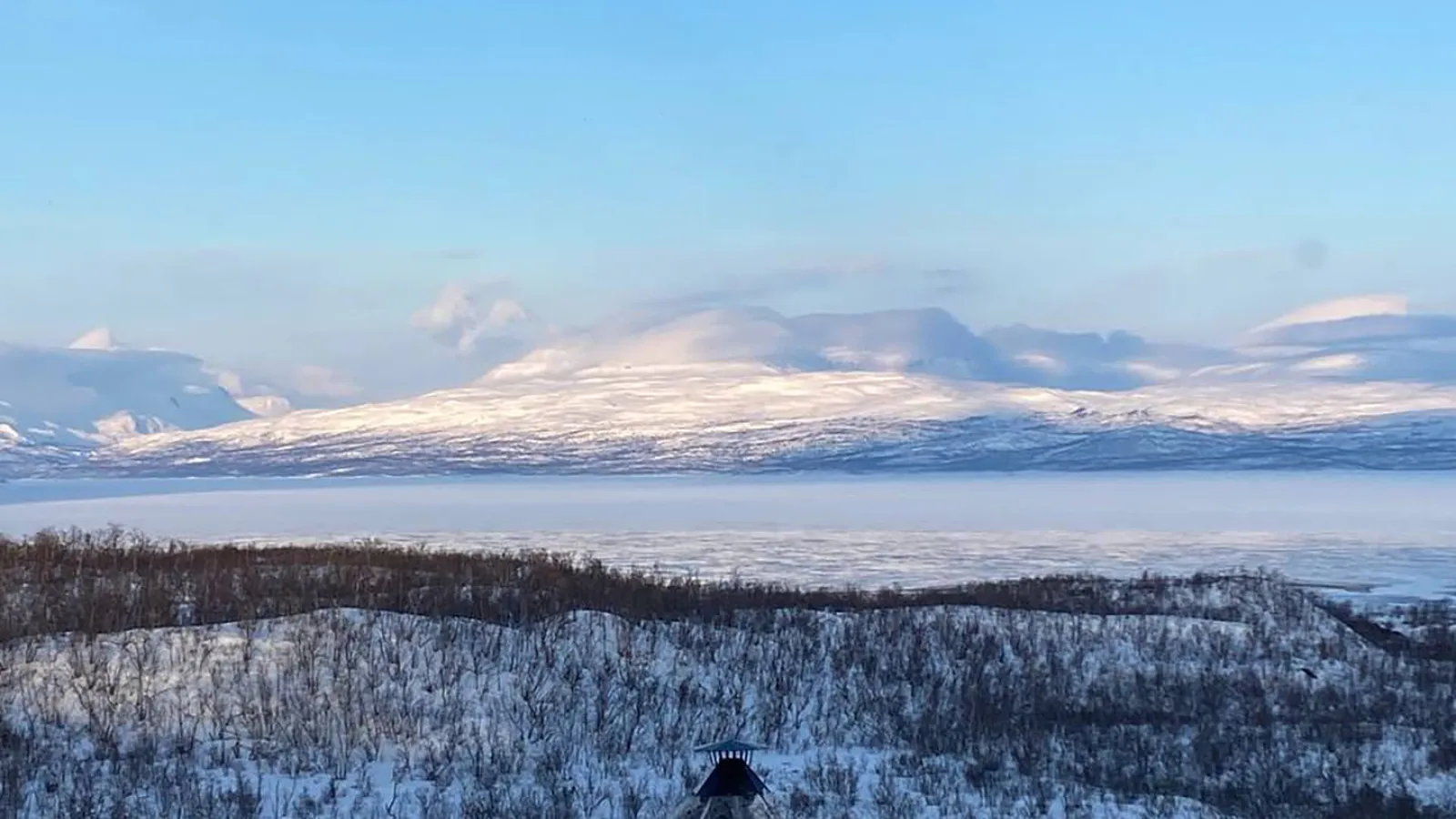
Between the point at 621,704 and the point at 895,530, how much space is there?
1950 inches

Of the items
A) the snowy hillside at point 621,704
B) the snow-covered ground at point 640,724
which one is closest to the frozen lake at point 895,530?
the snowy hillside at point 621,704

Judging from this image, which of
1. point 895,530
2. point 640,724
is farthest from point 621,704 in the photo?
point 895,530

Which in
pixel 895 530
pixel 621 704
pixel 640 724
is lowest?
pixel 640 724

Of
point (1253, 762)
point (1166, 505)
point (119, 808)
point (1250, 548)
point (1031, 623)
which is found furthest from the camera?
point (1166, 505)

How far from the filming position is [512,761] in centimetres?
1240

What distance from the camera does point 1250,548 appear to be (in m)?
52.1

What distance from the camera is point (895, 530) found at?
63250mm

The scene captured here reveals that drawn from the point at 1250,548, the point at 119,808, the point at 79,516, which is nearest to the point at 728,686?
the point at 119,808

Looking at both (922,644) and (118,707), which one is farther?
(922,644)

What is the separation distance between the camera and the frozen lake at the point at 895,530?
43219 millimetres

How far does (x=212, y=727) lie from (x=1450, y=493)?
4728 inches

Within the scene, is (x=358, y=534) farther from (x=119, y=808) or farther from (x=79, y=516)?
(x=119, y=808)

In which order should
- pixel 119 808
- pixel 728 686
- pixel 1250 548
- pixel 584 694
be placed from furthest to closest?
pixel 1250 548 → pixel 728 686 → pixel 584 694 → pixel 119 808

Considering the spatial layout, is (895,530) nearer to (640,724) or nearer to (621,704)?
(621,704)
